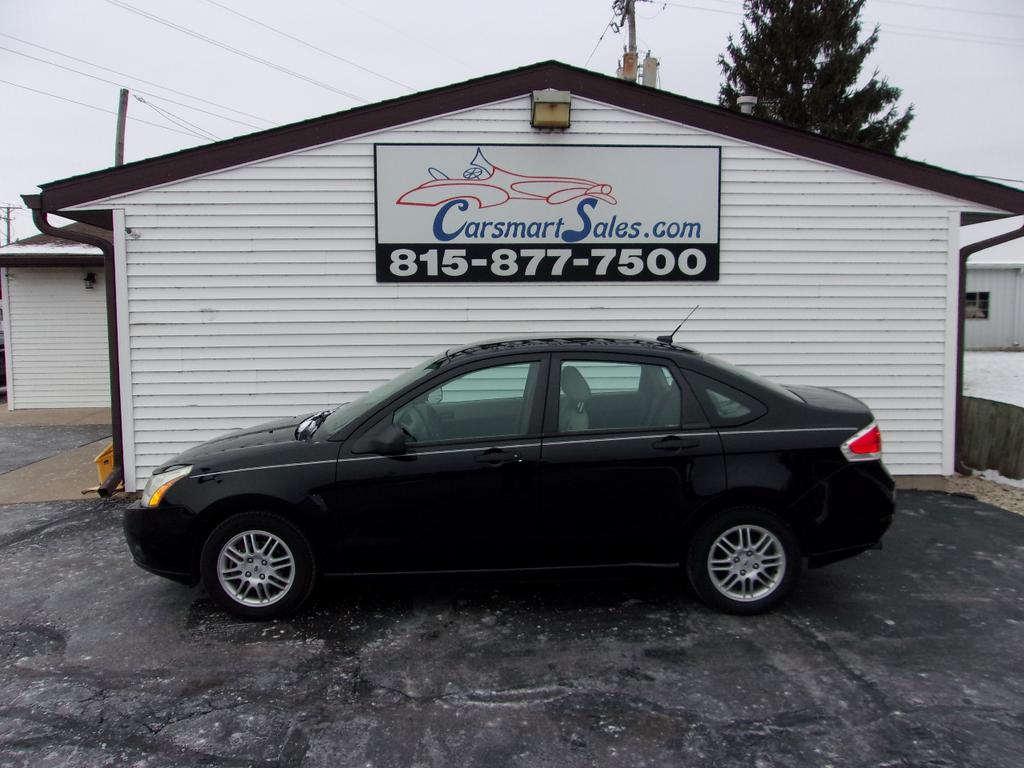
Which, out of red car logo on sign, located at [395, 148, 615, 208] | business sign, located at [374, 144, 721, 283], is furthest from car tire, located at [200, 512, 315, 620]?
red car logo on sign, located at [395, 148, 615, 208]

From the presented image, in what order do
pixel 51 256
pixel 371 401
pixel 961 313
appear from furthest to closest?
pixel 51 256 < pixel 961 313 < pixel 371 401

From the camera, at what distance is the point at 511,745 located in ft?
10.3

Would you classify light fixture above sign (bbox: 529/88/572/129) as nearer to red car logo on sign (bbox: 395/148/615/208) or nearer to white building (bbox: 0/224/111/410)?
red car logo on sign (bbox: 395/148/615/208)

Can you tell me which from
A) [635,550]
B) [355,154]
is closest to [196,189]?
[355,154]

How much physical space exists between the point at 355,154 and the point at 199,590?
4.19m

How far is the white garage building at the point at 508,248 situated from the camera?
7.18 m

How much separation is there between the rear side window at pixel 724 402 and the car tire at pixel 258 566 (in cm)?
237

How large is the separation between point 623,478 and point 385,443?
1.31m

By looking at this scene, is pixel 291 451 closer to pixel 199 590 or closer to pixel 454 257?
pixel 199 590

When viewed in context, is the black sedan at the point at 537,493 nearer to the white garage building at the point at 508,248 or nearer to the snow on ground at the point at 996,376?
the white garage building at the point at 508,248

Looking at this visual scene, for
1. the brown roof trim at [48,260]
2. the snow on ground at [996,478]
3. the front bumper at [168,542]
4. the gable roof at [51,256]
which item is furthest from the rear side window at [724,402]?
the brown roof trim at [48,260]

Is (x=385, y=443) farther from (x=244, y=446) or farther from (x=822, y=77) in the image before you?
(x=822, y=77)

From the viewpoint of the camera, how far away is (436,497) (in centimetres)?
419

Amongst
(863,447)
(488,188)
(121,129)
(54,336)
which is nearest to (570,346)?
(863,447)
